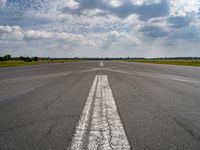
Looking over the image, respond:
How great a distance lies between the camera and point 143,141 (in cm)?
290

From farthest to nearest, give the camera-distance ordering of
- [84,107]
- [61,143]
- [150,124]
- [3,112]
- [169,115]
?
1. [84,107]
2. [3,112]
3. [169,115]
4. [150,124]
5. [61,143]

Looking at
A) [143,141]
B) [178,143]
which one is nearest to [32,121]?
[143,141]

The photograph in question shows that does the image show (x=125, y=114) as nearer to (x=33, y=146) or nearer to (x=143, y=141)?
(x=143, y=141)

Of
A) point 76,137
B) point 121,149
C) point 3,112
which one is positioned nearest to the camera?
point 121,149

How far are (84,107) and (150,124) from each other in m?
1.89

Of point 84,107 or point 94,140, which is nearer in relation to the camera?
point 94,140

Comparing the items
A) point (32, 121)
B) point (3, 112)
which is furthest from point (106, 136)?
point (3, 112)

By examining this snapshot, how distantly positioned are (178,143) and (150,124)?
857 mm

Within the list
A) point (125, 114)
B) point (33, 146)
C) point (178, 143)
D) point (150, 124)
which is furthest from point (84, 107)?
point (178, 143)

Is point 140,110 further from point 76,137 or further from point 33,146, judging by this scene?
point 33,146

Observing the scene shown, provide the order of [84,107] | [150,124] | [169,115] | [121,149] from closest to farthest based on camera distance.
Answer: [121,149]
[150,124]
[169,115]
[84,107]

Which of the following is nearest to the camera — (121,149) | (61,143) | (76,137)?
(121,149)

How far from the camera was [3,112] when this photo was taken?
4648 mm

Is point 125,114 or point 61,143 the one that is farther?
point 125,114
